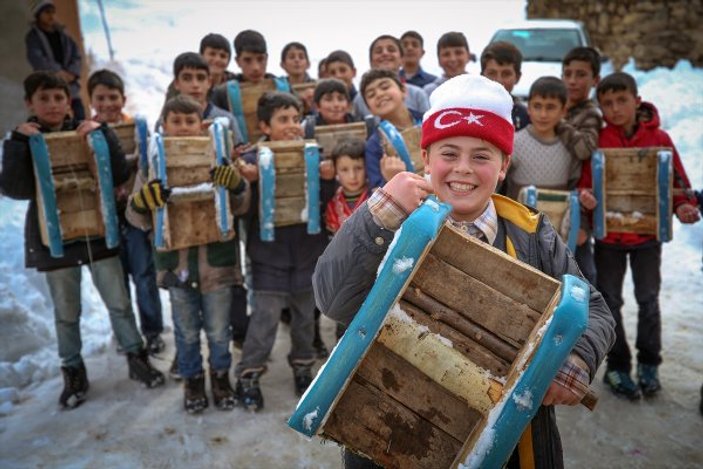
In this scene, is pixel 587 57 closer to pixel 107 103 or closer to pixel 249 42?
pixel 249 42

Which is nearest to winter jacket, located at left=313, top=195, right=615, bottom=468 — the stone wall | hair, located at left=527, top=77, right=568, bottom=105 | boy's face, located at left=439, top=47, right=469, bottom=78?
hair, located at left=527, top=77, right=568, bottom=105

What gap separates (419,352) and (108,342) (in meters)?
4.21

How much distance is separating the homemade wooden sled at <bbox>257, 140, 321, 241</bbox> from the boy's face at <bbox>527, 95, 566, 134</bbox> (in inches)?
61.9

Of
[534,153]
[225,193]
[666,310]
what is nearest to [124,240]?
[225,193]

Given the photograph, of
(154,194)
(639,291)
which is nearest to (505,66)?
(639,291)

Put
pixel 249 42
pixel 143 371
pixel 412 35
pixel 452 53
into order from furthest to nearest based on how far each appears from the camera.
Answer: pixel 412 35, pixel 452 53, pixel 249 42, pixel 143 371

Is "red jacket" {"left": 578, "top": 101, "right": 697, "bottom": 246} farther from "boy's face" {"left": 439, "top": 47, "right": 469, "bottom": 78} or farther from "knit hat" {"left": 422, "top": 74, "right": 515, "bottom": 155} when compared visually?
"knit hat" {"left": 422, "top": 74, "right": 515, "bottom": 155}

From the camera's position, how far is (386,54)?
5.41m

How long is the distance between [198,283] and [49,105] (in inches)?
64.0

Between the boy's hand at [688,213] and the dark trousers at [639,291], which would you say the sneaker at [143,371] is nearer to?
the dark trousers at [639,291]

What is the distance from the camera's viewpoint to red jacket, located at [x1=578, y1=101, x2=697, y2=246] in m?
3.55

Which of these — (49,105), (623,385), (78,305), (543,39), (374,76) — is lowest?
(623,385)

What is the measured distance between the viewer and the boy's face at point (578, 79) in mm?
3953

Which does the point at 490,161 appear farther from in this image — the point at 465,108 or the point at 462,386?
the point at 462,386
